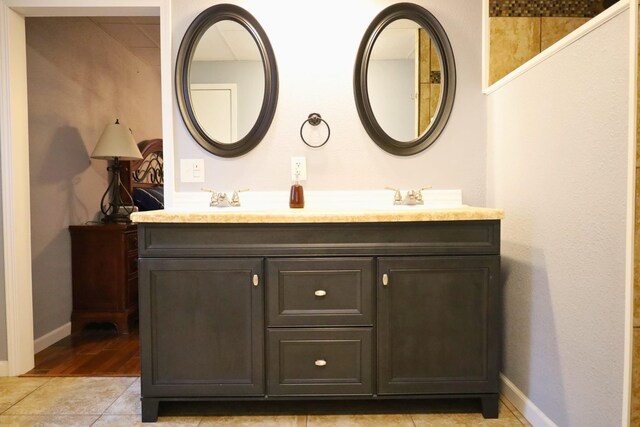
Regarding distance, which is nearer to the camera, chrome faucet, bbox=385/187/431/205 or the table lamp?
chrome faucet, bbox=385/187/431/205

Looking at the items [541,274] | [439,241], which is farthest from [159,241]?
[541,274]

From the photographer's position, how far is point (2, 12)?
2.09m

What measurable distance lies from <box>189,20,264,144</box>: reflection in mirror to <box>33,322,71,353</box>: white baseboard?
5.87 feet

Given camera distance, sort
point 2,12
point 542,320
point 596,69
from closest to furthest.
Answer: point 596,69
point 542,320
point 2,12

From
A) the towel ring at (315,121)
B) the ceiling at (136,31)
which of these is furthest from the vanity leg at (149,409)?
the ceiling at (136,31)

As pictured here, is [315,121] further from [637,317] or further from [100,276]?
[100,276]

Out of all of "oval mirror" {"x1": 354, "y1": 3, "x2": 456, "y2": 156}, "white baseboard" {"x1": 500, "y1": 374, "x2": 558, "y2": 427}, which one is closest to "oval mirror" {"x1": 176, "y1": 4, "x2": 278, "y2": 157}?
"oval mirror" {"x1": 354, "y1": 3, "x2": 456, "y2": 156}

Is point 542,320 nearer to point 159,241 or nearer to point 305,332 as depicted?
point 305,332

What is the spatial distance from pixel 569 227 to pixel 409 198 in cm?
79

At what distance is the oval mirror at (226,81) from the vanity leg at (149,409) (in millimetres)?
1199

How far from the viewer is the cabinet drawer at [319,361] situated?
1.67 m

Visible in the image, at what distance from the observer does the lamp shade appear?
2.94 metres

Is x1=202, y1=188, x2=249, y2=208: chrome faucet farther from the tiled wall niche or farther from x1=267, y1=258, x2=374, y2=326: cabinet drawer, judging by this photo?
the tiled wall niche

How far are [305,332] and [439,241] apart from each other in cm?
67
